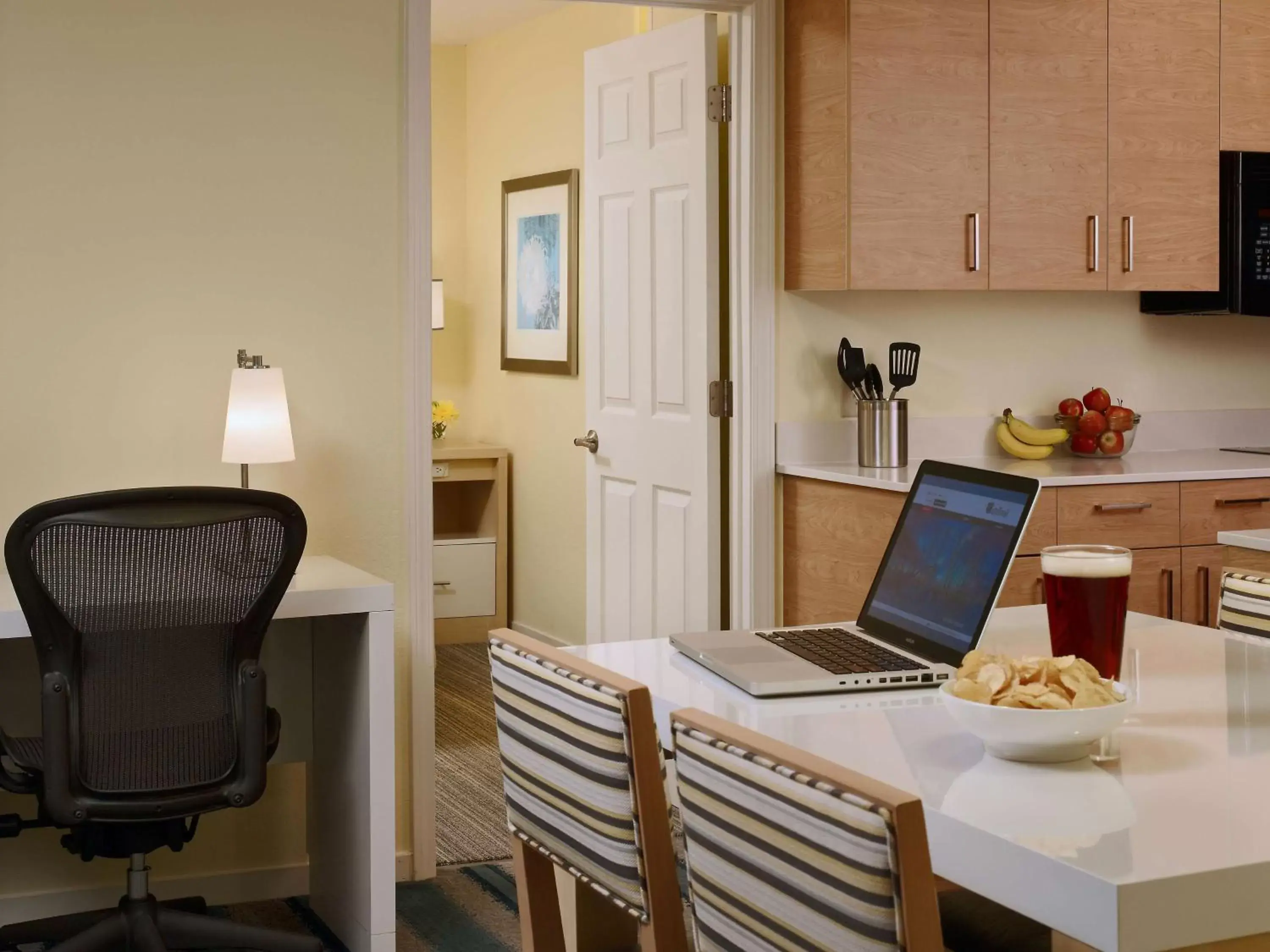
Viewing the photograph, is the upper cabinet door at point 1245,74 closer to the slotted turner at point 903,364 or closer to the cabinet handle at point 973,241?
the cabinet handle at point 973,241

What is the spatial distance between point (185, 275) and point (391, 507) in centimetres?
69

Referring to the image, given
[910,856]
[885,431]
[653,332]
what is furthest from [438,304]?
[910,856]

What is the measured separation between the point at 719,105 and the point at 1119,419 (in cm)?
144

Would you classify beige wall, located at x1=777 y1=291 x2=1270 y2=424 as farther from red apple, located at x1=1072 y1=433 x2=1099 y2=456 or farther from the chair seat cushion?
the chair seat cushion

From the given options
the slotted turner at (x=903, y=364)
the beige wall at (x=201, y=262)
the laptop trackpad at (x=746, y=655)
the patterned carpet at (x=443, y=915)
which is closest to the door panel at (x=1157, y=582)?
the slotted turner at (x=903, y=364)

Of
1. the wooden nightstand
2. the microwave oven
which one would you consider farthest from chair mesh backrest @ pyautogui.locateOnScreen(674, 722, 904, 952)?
the wooden nightstand

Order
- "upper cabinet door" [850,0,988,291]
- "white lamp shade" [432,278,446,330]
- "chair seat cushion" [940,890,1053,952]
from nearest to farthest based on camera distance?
"chair seat cushion" [940,890,1053,952], "upper cabinet door" [850,0,988,291], "white lamp shade" [432,278,446,330]

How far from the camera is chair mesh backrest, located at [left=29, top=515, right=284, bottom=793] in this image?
8.27ft

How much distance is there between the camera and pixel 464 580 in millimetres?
6199

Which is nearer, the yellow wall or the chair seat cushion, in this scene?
the chair seat cushion

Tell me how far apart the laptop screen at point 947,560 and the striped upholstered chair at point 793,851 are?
2.05 feet

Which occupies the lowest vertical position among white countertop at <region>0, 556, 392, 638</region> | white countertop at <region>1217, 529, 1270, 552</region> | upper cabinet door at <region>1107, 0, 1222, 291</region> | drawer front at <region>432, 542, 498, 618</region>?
drawer front at <region>432, 542, 498, 618</region>

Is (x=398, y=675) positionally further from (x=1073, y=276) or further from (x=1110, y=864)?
(x=1110, y=864)

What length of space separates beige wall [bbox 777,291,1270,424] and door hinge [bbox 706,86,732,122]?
0.50m
